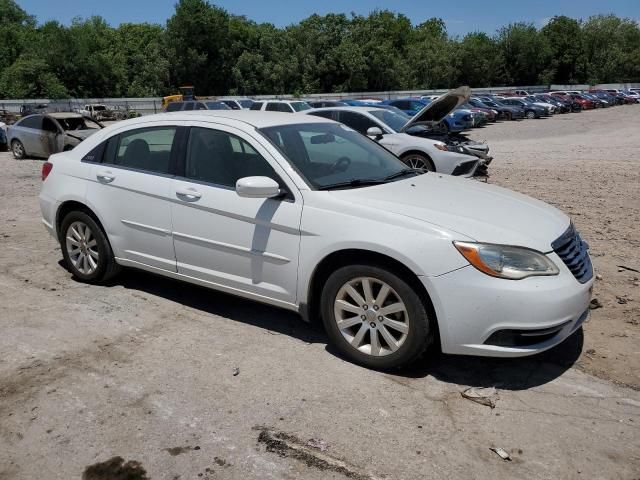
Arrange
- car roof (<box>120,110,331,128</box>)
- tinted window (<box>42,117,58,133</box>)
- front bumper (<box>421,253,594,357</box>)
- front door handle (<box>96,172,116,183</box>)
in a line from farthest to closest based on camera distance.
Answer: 1. tinted window (<box>42,117,58,133</box>)
2. front door handle (<box>96,172,116,183</box>)
3. car roof (<box>120,110,331,128</box>)
4. front bumper (<box>421,253,594,357</box>)

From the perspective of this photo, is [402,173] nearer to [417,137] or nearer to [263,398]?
[263,398]

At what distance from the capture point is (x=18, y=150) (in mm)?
16734

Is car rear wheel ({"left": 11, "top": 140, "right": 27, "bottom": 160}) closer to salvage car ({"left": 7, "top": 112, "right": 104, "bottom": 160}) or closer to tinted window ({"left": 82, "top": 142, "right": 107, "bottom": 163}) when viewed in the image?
salvage car ({"left": 7, "top": 112, "right": 104, "bottom": 160})

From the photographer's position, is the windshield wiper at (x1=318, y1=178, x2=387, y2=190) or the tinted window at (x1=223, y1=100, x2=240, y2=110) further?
the tinted window at (x1=223, y1=100, x2=240, y2=110)

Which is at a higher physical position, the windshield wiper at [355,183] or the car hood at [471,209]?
the windshield wiper at [355,183]

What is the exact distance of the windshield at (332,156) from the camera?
4.18 meters

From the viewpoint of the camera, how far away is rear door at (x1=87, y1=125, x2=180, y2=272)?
15.3 feet

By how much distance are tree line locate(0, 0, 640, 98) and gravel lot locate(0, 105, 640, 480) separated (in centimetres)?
6432

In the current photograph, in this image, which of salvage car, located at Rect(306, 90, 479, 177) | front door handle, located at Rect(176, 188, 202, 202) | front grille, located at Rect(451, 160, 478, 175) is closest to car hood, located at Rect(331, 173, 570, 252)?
front door handle, located at Rect(176, 188, 202, 202)

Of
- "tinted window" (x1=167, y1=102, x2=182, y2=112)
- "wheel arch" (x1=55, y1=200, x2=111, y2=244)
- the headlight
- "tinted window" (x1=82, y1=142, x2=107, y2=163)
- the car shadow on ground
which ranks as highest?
"tinted window" (x1=82, y1=142, x2=107, y2=163)

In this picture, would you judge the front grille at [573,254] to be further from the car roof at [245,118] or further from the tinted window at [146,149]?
the tinted window at [146,149]

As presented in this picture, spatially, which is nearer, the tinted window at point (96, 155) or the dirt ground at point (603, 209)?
the dirt ground at point (603, 209)

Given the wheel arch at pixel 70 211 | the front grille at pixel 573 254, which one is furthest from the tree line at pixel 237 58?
the front grille at pixel 573 254

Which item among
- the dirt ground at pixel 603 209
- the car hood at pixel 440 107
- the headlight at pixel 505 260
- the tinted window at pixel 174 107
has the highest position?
the car hood at pixel 440 107
